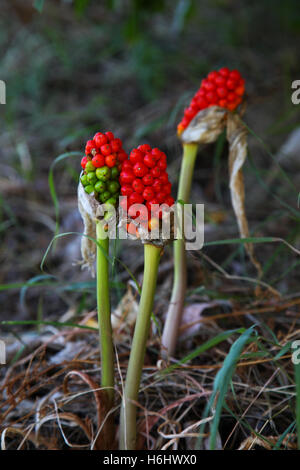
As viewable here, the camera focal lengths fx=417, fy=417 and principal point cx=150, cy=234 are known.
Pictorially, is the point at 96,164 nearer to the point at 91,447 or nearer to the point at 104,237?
the point at 104,237

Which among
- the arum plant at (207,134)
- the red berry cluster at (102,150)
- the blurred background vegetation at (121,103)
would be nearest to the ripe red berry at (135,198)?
the red berry cluster at (102,150)

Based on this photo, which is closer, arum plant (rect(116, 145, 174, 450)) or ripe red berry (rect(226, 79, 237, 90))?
arum plant (rect(116, 145, 174, 450))

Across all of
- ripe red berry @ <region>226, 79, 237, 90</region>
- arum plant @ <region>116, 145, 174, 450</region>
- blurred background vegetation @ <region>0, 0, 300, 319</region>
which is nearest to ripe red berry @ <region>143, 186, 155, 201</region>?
arum plant @ <region>116, 145, 174, 450</region>

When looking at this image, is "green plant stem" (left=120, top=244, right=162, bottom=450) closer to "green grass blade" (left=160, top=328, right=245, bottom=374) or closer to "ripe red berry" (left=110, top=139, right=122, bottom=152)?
→ "green grass blade" (left=160, top=328, right=245, bottom=374)

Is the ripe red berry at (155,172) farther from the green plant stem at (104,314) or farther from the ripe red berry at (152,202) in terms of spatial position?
the green plant stem at (104,314)

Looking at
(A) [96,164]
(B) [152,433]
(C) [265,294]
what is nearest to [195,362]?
(B) [152,433]

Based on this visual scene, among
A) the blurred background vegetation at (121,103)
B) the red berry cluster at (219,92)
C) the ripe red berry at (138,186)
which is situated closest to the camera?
the ripe red berry at (138,186)
